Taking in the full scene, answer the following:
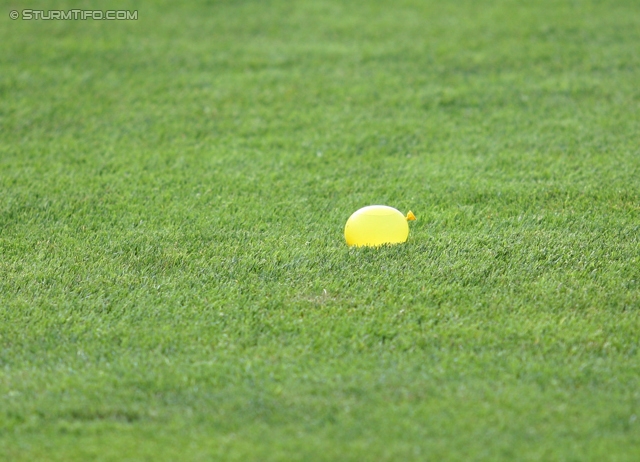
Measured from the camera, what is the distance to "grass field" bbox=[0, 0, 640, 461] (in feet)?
9.37

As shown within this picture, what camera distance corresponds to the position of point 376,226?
4098mm

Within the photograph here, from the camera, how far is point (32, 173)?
17.8ft

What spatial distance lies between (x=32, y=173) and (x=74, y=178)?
0.37m

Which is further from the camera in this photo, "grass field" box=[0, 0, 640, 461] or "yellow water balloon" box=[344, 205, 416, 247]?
"yellow water balloon" box=[344, 205, 416, 247]

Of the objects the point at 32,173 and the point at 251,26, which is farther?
the point at 251,26

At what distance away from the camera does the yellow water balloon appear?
13.4 feet

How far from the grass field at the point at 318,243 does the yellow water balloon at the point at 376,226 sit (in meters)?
0.09

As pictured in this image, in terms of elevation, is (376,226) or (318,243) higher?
(376,226)

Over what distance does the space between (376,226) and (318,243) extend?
41 cm

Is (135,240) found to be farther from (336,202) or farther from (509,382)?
(509,382)

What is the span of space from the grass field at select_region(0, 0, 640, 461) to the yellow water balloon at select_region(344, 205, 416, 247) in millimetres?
89

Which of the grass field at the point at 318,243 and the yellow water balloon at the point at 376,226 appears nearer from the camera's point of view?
A: the grass field at the point at 318,243

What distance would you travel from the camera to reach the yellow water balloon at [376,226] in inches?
161

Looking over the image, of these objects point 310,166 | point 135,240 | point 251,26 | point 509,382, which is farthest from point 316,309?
point 251,26
